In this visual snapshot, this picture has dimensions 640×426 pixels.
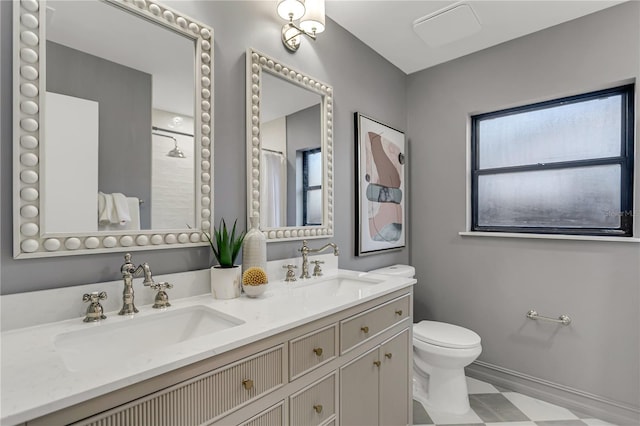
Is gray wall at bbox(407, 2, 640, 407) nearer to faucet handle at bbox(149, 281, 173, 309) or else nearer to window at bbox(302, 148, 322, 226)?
window at bbox(302, 148, 322, 226)

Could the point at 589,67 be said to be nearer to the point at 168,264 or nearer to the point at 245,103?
the point at 245,103

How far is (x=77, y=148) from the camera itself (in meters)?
1.04

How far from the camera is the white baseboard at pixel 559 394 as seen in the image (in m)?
1.86

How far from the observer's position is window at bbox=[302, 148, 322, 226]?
1839mm

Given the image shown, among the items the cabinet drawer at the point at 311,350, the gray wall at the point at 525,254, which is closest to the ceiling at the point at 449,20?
the gray wall at the point at 525,254

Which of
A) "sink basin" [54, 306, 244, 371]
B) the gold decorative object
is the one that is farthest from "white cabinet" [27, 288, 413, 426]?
the gold decorative object

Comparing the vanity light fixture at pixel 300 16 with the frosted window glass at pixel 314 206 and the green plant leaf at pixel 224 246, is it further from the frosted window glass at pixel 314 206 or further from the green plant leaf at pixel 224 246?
the green plant leaf at pixel 224 246

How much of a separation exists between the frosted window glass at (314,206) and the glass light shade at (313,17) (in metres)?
0.86

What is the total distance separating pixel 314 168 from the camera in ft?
6.20

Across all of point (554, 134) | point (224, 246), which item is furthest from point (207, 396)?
point (554, 134)

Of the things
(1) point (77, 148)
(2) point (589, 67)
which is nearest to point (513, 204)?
(2) point (589, 67)

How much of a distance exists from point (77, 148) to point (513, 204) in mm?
2600

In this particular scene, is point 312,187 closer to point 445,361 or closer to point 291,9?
point 291,9

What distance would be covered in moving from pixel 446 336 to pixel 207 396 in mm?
1668
